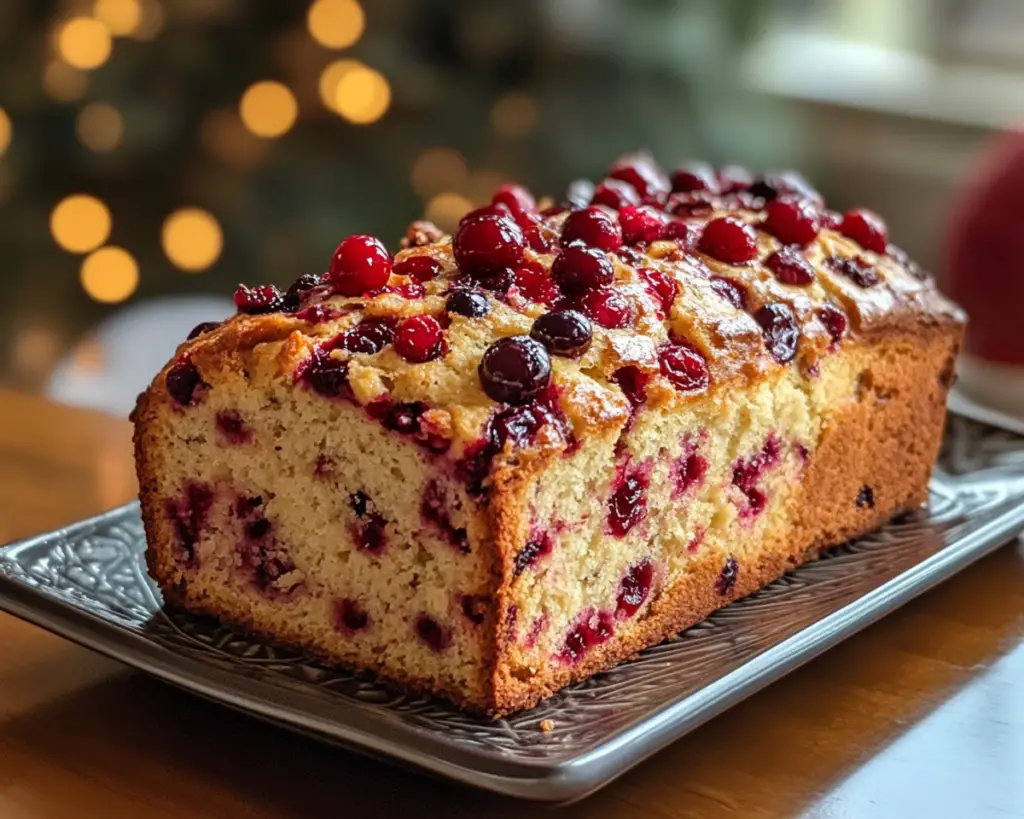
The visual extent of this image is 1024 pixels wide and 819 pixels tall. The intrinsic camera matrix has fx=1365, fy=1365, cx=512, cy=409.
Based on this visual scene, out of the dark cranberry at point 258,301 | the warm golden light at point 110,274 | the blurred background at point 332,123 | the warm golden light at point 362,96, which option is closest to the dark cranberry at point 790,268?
the dark cranberry at point 258,301

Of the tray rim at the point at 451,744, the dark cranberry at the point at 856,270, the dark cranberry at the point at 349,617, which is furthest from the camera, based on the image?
the dark cranberry at the point at 856,270

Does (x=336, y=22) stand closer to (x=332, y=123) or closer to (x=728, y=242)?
(x=332, y=123)

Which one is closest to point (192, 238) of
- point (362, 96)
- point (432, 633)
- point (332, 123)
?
point (332, 123)

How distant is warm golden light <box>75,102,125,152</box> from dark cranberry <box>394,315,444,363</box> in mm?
2295

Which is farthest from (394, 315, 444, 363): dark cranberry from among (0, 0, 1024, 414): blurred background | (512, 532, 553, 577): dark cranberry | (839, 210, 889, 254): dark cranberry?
(0, 0, 1024, 414): blurred background

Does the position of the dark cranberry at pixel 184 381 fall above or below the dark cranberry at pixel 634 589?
above

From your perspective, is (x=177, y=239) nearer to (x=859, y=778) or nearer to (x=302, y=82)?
(x=302, y=82)

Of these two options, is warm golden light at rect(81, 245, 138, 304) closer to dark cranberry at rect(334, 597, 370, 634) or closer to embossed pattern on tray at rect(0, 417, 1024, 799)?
embossed pattern on tray at rect(0, 417, 1024, 799)

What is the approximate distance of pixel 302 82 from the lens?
11.6 feet

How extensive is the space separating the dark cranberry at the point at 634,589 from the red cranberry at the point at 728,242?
0.42m

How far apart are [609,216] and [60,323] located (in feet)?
9.25

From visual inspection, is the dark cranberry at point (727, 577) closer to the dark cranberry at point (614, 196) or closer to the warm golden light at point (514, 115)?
the dark cranberry at point (614, 196)

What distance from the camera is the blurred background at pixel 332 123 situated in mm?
3359

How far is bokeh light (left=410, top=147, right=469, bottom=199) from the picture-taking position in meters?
3.66
